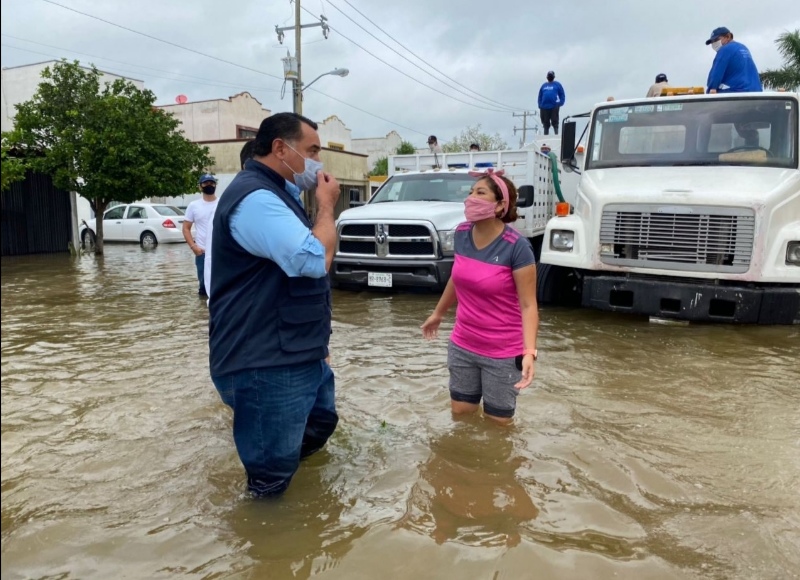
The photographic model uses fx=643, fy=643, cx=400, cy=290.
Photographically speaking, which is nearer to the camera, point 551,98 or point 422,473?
point 422,473

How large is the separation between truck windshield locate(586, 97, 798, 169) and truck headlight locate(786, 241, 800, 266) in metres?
1.14

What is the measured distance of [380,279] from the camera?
28.6 ft

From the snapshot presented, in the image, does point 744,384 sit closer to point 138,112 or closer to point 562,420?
point 562,420

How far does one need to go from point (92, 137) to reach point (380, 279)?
35.9 feet

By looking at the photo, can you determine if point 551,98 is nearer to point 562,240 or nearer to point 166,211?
point 562,240

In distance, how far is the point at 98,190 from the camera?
54.6 feet

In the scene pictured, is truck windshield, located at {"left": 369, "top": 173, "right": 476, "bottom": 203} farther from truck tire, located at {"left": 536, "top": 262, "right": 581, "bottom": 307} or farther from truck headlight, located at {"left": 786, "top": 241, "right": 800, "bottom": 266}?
truck headlight, located at {"left": 786, "top": 241, "right": 800, "bottom": 266}

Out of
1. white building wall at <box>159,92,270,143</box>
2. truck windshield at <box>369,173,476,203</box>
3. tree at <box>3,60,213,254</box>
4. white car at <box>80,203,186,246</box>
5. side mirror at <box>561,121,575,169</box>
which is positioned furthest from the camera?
white building wall at <box>159,92,270,143</box>

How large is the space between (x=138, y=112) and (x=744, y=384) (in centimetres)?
1629

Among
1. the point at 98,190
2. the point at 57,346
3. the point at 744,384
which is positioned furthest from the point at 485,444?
the point at 98,190

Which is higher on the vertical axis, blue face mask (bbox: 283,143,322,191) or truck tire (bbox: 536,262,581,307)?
blue face mask (bbox: 283,143,322,191)

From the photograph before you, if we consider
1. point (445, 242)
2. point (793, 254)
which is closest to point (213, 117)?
point (445, 242)

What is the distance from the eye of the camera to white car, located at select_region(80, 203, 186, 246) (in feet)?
67.2

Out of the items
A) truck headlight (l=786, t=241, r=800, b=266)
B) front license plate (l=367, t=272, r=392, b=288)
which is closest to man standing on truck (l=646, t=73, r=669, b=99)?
truck headlight (l=786, t=241, r=800, b=266)
